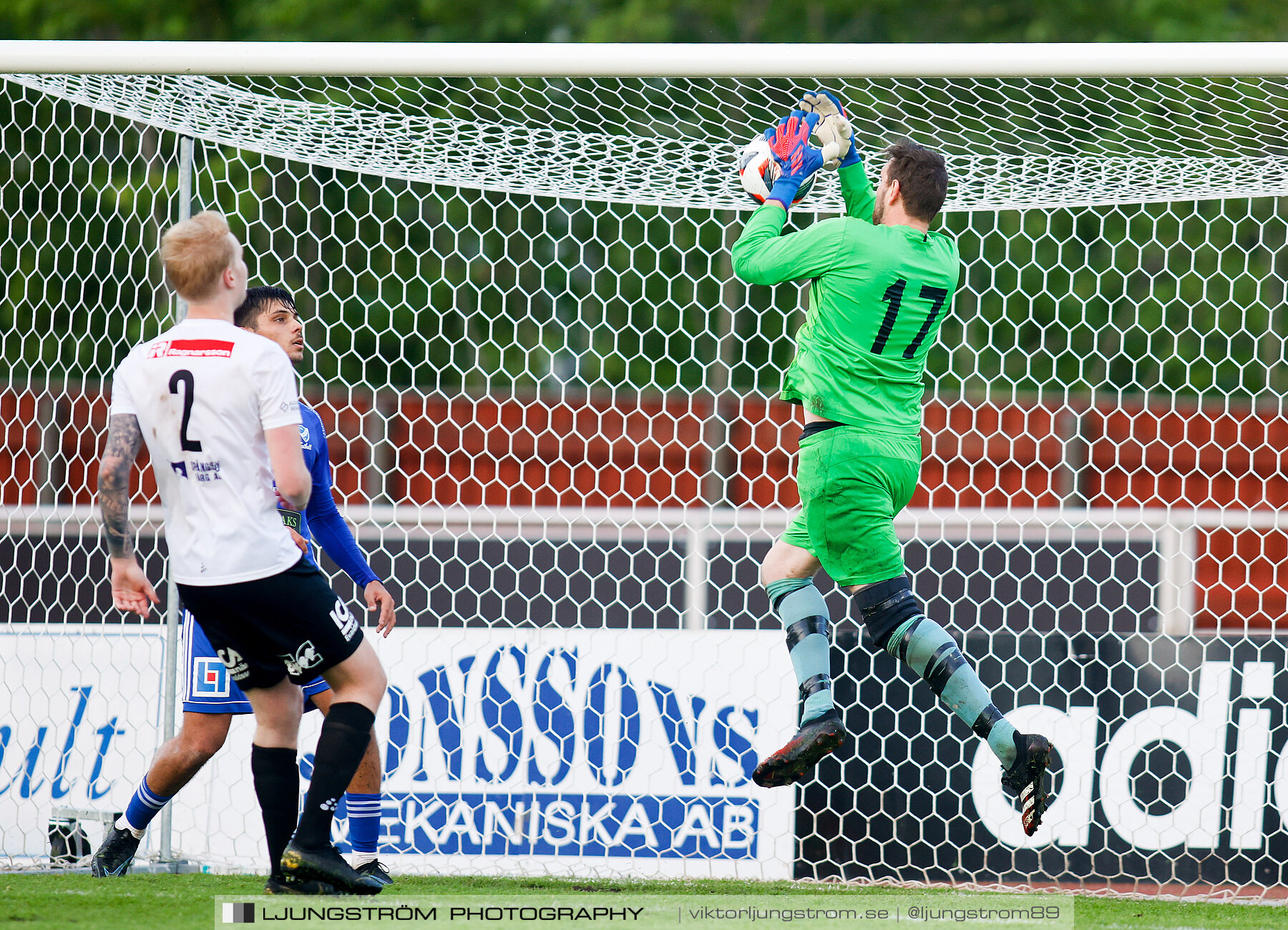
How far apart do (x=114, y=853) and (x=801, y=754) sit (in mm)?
2093

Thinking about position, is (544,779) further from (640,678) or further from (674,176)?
(674,176)

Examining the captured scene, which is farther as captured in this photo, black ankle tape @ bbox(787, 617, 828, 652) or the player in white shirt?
black ankle tape @ bbox(787, 617, 828, 652)

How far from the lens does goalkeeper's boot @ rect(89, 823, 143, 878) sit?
387 centimetres

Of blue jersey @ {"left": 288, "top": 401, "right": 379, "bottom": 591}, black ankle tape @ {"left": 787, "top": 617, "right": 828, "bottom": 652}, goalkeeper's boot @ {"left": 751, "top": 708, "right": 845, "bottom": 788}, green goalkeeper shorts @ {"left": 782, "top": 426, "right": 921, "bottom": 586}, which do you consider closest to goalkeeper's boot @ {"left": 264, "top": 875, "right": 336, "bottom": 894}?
blue jersey @ {"left": 288, "top": 401, "right": 379, "bottom": 591}

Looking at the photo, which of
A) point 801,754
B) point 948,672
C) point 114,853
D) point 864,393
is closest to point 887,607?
point 948,672

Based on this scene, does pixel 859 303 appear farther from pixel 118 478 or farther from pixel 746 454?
pixel 746 454

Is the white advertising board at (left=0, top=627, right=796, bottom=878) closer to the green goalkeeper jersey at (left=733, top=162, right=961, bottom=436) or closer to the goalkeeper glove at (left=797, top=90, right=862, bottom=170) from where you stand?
Result: the green goalkeeper jersey at (left=733, top=162, right=961, bottom=436)

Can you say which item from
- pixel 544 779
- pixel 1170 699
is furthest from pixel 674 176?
pixel 1170 699

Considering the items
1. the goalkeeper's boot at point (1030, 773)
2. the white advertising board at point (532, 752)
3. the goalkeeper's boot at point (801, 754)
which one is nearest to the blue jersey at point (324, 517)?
the white advertising board at point (532, 752)

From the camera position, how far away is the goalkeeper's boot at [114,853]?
387cm

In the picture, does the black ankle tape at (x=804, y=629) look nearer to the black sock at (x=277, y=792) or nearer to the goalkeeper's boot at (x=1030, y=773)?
the goalkeeper's boot at (x=1030, y=773)

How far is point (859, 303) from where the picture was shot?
3.43 meters

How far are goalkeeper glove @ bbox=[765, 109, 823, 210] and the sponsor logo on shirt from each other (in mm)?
1459

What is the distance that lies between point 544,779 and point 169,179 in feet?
27.6
